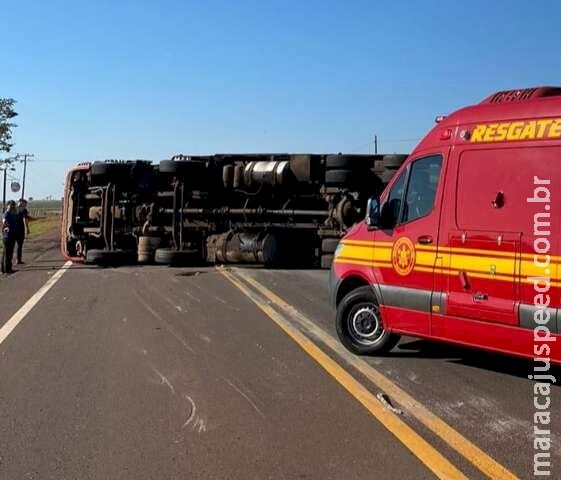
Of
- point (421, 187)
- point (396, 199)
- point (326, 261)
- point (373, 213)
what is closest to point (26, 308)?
point (373, 213)

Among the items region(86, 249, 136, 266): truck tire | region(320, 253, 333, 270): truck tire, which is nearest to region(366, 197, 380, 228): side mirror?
region(320, 253, 333, 270): truck tire

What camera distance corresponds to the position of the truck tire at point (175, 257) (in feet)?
58.1

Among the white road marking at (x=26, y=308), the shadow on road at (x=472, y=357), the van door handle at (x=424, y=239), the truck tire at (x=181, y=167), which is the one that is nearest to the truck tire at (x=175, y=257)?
the truck tire at (x=181, y=167)

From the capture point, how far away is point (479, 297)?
6086mm

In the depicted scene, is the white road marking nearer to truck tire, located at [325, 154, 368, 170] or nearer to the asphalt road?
the asphalt road

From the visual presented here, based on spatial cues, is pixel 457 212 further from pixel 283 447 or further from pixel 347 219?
pixel 347 219

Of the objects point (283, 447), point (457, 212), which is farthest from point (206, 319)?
point (283, 447)

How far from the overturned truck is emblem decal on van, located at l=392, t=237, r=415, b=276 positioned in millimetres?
10100

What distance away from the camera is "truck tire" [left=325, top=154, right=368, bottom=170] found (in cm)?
1712

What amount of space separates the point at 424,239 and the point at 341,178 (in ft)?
34.3

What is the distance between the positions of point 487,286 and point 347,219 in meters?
11.1

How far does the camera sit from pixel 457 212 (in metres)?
6.34

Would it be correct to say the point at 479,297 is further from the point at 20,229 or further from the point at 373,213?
the point at 20,229

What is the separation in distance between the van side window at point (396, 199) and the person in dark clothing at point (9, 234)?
1271 cm
